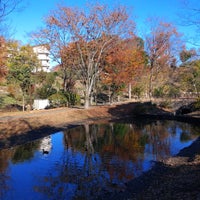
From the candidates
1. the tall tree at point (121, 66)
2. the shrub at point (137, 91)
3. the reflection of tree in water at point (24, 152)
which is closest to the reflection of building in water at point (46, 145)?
the reflection of tree in water at point (24, 152)

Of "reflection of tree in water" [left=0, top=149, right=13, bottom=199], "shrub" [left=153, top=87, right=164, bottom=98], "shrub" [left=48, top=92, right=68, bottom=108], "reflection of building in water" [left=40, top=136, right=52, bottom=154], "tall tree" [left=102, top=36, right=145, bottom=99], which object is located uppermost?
"tall tree" [left=102, top=36, right=145, bottom=99]

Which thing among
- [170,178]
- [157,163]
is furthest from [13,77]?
[170,178]

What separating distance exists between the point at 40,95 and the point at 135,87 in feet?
60.4

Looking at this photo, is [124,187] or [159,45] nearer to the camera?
[124,187]

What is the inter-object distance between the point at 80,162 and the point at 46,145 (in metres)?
4.25

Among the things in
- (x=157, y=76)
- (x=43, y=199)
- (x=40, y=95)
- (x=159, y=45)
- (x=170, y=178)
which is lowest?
(x=43, y=199)

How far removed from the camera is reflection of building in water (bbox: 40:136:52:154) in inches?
594

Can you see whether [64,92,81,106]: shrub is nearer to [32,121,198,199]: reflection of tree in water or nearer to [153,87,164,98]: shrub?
[32,121,198,199]: reflection of tree in water

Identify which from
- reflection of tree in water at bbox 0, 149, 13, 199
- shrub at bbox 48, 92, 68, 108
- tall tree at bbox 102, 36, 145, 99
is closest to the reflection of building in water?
reflection of tree in water at bbox 0, 149, 13, 199

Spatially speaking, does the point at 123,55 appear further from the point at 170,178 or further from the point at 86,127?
the point at 170,178

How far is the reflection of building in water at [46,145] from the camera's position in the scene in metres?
15.1

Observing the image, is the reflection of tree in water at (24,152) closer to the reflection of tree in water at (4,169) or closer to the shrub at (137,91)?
the reflection of tree in water at (4,169)

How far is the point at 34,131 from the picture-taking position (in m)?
19.6

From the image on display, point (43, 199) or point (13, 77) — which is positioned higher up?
point (13, 77)
